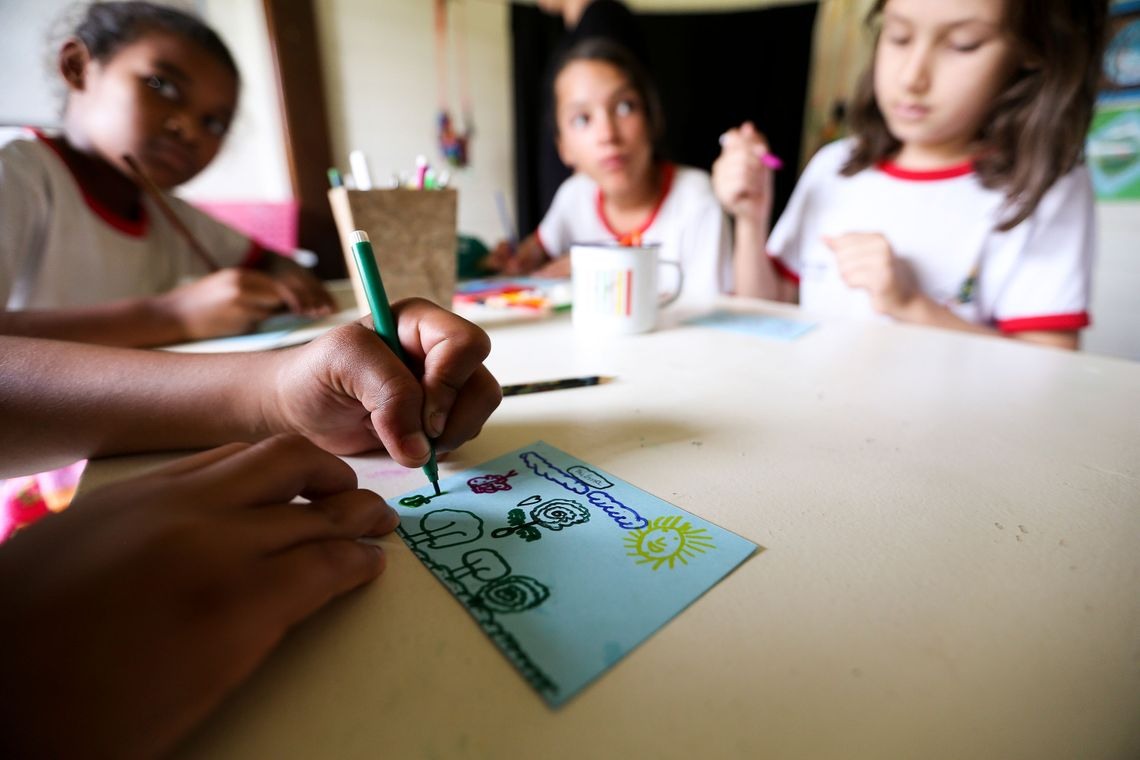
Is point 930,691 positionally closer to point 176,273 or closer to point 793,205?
point 793,205

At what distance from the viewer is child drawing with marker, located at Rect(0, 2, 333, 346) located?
559 mm

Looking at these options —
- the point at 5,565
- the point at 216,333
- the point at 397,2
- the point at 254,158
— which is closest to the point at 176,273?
the point at 216,333

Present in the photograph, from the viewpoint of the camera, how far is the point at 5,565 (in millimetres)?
150

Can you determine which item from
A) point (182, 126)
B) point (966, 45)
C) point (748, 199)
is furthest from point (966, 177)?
point (182, 126)

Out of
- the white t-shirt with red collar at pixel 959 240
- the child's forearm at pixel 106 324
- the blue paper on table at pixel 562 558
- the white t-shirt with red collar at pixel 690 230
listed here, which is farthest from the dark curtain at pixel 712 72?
the blue paper on table at pixel 562 558

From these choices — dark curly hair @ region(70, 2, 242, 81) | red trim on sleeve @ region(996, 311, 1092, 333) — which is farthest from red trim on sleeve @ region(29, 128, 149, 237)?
red trim on sleeve @ region(996, 311, 1092, 333)

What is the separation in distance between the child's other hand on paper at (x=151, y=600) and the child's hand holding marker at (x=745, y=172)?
765mm

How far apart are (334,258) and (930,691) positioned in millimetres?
1756

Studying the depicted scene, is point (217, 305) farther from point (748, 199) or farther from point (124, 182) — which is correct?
point (748, 199)

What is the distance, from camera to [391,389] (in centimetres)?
27

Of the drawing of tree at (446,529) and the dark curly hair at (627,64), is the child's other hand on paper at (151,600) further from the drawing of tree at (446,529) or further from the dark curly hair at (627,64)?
the dark curly hair at (627,64)

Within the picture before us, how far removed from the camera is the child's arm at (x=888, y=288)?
0.67m

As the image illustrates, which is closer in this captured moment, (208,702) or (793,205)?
(208,702)

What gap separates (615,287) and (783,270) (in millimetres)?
578
